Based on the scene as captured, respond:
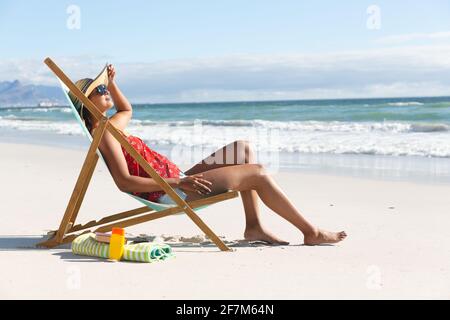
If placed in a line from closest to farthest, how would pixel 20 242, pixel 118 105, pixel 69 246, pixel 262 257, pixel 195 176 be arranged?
1. pixel 262 257
2. pixel 195 176
3. pixel 69 246
4. pixel 20 242
5. pixel 118 105

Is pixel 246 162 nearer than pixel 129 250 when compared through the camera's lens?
No

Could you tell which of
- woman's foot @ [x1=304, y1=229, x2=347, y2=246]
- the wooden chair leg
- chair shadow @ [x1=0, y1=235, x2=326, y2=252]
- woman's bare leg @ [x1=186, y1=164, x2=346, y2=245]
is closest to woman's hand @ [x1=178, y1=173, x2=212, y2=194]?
woman's bare leg @ [x1=186, y1=164, x2=346, y2=245]

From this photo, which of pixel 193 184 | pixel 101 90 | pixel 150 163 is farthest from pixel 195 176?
pixel 101 90

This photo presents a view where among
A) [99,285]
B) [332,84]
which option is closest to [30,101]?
[332,84]

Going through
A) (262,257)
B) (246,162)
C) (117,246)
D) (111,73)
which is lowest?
(262,257)

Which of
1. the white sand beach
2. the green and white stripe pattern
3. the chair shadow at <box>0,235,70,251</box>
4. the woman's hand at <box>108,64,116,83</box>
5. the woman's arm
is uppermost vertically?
the woman's hand at <box>108,64,116,83</box>

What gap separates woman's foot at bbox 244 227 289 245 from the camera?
4.76 m

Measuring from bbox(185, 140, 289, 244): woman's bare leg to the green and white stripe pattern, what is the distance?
0.71 meters

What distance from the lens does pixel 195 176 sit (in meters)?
4.44

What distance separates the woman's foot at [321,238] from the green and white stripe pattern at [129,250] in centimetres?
97

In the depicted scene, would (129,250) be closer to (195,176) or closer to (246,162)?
(195,176)

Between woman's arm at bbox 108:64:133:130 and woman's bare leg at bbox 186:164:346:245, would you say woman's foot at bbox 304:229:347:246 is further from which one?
woman's arm at bbox 108:64:133:130

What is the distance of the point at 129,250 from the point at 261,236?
101 cm
